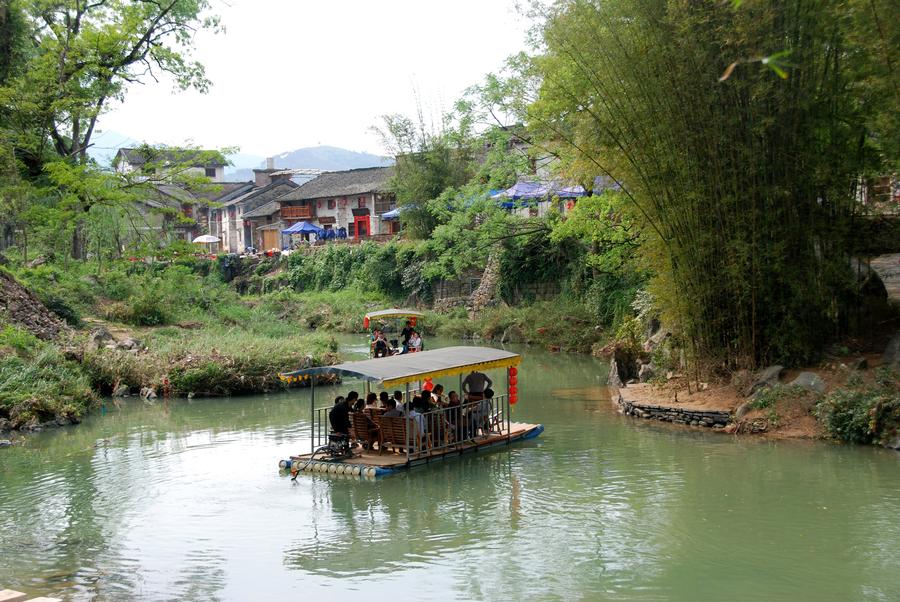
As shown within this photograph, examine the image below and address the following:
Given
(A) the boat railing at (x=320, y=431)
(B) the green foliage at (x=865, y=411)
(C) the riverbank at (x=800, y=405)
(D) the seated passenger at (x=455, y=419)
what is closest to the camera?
(A) the boat railing at (x=320, y=431)

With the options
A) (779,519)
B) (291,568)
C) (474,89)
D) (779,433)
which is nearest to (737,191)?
(779,433)

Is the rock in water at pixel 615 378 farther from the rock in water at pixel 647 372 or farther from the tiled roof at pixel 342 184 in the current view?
the tiled roof at pixel 342 184

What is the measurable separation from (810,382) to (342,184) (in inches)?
2061

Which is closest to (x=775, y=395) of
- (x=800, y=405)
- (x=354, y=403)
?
(x=800, y=405)

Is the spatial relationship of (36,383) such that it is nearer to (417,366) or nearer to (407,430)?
(417,366)

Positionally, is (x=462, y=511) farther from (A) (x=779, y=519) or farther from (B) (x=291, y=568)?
(A) (x=779, y=519)

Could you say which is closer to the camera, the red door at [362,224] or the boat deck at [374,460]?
the boat deck at [374,460]

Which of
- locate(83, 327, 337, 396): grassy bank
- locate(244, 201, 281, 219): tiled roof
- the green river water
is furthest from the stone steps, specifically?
locate(244, 201, 281, 219): tiled roof

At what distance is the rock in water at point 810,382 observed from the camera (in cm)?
1527

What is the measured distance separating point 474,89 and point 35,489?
22.6 m

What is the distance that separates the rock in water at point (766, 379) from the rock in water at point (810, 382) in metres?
0.33

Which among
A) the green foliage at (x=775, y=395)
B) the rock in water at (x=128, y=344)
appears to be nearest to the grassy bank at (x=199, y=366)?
the rock in water at (x=128, y=344)

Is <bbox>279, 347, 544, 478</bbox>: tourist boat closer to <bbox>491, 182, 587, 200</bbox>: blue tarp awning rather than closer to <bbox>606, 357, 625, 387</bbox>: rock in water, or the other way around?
<bbox>606, 357, 625, 387</bbox>: rock in water

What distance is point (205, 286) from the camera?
33.5 m
